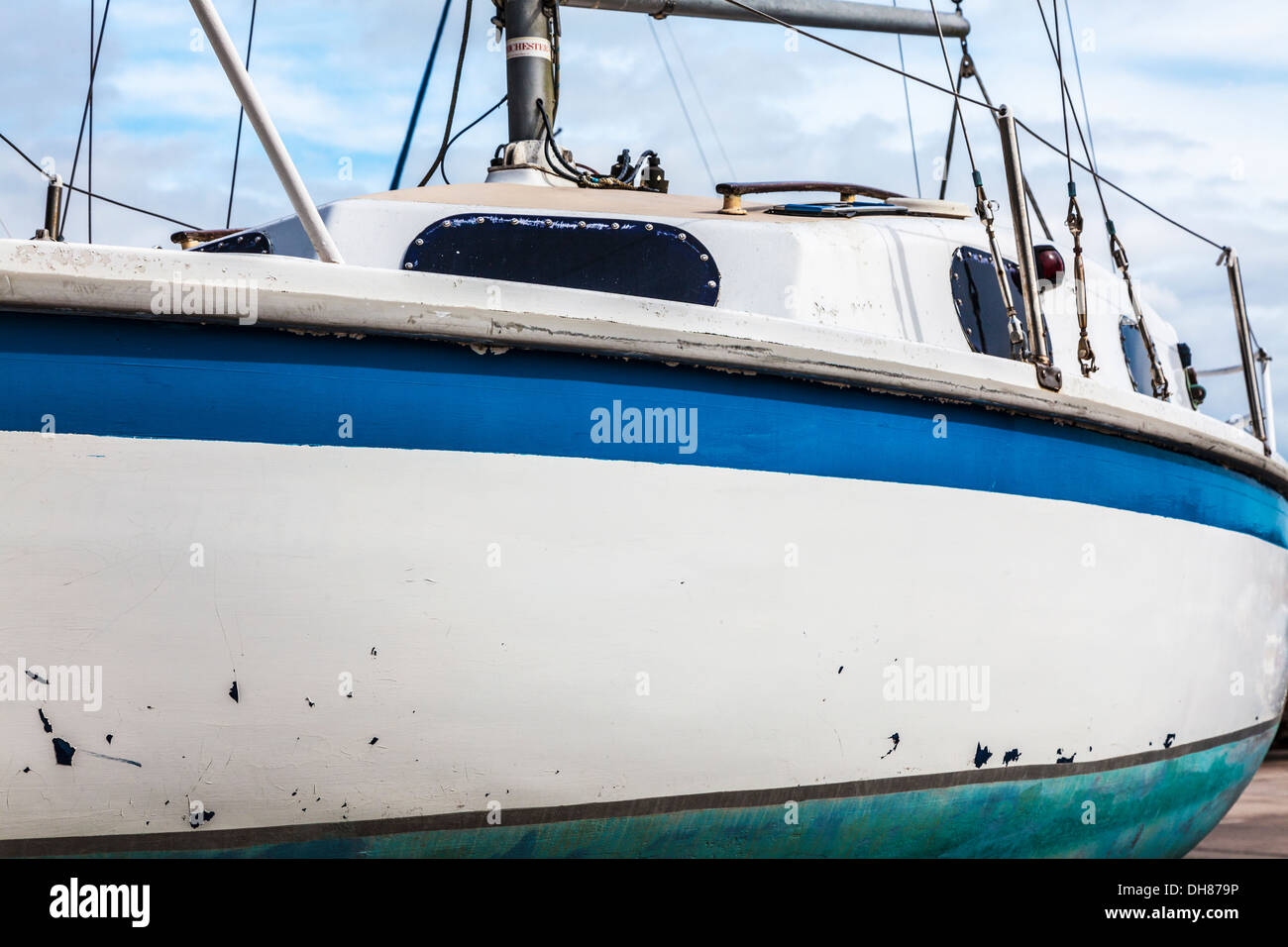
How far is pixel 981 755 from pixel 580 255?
155cm

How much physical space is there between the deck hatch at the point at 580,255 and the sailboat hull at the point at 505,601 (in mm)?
716

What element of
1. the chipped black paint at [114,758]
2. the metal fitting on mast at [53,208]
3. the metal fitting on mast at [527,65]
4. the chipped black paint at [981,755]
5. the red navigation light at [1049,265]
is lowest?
the chipped black paint at [981,755]

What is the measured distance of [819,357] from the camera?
98.6 inches

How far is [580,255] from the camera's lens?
3.15m

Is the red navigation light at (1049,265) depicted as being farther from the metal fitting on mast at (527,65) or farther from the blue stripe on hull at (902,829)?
the metal fitting on mast at (527,65)

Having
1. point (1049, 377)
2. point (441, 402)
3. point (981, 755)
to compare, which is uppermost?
point (1049, 377)

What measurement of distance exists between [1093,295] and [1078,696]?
1.58m

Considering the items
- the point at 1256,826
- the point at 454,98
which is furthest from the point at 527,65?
the point at 1256,826

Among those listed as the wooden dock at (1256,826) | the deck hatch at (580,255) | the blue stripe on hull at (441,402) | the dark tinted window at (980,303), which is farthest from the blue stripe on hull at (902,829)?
the deck hatch at (580,255)

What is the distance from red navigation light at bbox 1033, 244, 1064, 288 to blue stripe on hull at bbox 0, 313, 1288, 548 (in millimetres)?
1022

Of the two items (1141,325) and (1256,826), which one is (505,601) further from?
(1256,826)

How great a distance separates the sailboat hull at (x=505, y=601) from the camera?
6.89 ft
